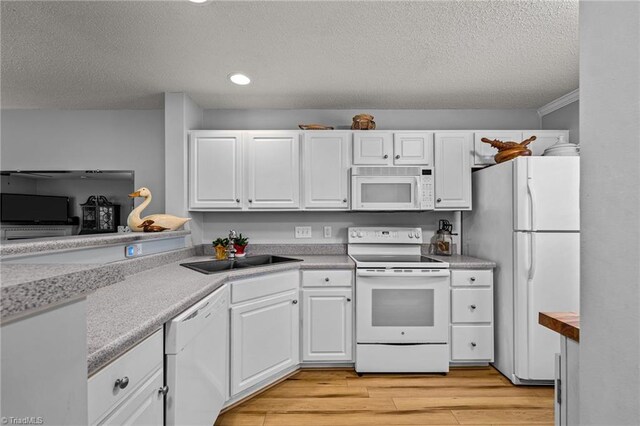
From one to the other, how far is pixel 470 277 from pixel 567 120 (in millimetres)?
1802

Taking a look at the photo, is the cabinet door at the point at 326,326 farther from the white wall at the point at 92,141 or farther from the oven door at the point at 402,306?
the white wall at the point at 92,141

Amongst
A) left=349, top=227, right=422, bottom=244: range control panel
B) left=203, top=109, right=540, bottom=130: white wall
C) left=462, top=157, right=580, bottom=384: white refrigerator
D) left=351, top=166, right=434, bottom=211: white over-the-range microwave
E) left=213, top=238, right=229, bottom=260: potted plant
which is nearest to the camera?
left=462, top=157, right=580, bottom=384: white refrigerator

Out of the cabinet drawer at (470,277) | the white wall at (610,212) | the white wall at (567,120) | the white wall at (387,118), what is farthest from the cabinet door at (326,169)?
the white wall at (610,212)

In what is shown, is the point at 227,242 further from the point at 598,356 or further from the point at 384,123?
the point at 598,356

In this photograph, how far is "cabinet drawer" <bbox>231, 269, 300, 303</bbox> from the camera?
2.04 metres

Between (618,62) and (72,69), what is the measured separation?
3.11 meters

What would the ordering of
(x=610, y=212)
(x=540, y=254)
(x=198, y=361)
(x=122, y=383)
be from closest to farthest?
(x=610, y=212) → (x=122, y=383) → (x=198, y=361) → (x=540, y=254)

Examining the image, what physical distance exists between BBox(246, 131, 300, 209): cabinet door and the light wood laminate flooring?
149 centimetres

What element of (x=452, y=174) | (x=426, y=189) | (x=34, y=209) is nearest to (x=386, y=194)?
(x=426, y=189)

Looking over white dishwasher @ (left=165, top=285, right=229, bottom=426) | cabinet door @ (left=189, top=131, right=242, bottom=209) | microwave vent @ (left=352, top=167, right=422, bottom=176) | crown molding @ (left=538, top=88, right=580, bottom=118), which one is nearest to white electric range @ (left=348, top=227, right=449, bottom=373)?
microwave vent @ (left=352, top=167, right=422, bottom=176)

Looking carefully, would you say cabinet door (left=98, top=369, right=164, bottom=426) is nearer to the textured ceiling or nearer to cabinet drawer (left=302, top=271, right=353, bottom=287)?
cabinet drawer (left=302, top=271, right=353, bottom=287)

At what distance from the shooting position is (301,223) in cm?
320

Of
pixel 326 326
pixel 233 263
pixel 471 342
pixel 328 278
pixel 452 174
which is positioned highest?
pixel 452 174

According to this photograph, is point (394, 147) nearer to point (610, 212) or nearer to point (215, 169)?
point (215, 169)
